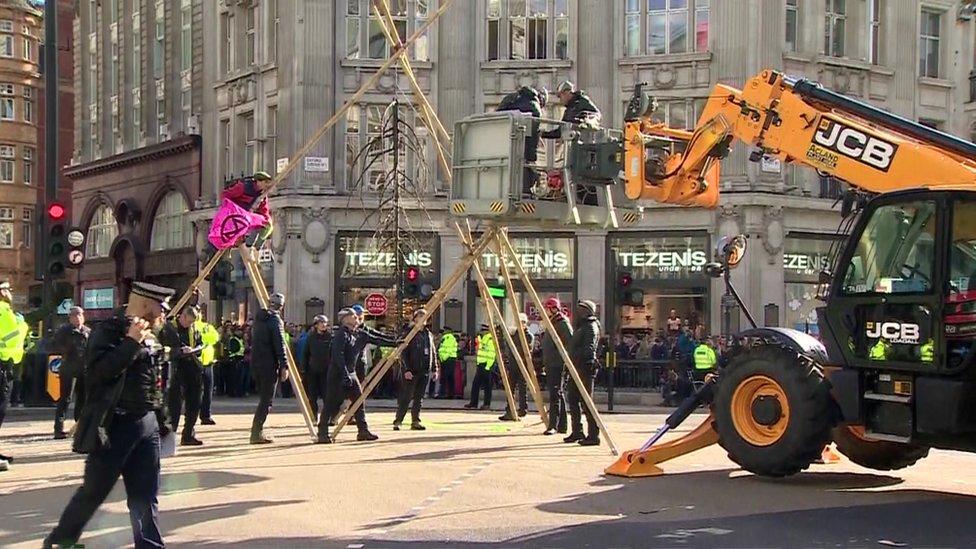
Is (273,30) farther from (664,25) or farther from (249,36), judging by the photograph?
(664,25)

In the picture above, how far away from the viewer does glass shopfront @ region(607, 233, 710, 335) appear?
36.2m

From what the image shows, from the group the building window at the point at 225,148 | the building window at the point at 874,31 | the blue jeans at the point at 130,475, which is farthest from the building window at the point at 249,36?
the blue jeans at the point at 130,475

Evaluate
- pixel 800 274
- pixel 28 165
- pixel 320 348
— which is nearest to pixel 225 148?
pixel 800 274

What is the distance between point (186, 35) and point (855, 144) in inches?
1394

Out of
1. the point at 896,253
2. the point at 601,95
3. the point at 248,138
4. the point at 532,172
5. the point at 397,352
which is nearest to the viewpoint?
the point at 896,253

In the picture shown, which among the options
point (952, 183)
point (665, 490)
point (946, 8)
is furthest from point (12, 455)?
point (946, 8)

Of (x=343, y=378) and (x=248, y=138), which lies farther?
(x=248, y=138)

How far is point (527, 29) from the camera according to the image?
37688 millimetres

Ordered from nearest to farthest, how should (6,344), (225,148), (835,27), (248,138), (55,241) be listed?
(6,344), (55,241), (835,27), (248,138), (225,148)

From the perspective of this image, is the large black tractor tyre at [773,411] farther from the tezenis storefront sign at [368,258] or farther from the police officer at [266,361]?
the tezenis storefront sign at [368,258]

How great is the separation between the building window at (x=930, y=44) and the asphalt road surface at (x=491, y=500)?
1041 inches

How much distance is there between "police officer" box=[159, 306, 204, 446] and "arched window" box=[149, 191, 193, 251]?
84.4 feet

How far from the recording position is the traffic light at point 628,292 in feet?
110

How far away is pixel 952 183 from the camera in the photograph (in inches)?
443
